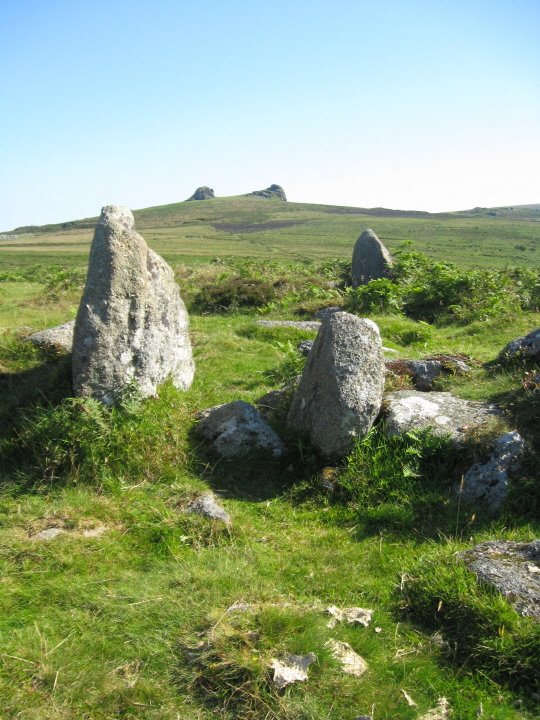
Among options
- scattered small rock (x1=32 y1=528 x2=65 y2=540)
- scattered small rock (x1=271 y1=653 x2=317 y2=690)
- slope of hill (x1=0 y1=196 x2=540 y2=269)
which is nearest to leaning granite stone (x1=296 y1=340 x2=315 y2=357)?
scattered small rock (x1=32 y1=528 x2=65 y2=540)

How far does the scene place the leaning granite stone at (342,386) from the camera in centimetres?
807

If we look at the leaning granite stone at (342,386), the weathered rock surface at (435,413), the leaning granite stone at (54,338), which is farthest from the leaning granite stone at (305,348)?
the leaning granite stone at (54,338)

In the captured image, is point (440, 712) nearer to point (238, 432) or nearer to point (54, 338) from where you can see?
point (238, 432)

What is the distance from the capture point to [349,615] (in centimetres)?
529

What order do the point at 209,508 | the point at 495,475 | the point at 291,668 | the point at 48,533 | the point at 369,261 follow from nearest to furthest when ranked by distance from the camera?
the point at 291,668, the point at 48,533, the point at 209,508, the point at 495,475, the point at 369,261

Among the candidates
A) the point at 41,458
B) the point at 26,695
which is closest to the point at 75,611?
the point at 26,695

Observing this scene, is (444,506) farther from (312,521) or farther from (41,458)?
(41,458)

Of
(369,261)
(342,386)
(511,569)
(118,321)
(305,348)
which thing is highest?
(369,261)

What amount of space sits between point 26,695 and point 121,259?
641cm

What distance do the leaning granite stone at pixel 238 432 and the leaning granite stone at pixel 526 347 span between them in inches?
239

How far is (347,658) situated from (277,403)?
5.65 m

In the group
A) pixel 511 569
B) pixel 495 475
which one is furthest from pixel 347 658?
pixel 495 475

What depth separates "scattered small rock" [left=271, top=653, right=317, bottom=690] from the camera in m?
4.29

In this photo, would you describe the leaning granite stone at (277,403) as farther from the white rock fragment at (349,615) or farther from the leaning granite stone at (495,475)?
the white rock fragment at (349,615)
